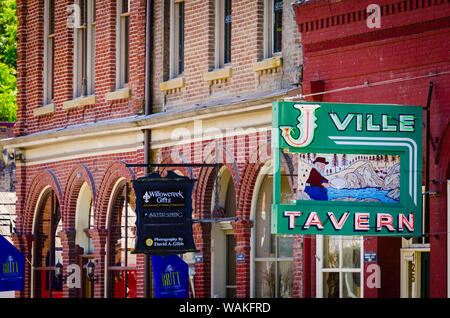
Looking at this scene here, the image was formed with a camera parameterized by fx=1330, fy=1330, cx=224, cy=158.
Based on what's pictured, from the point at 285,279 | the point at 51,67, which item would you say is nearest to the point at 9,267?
the point at 51,67

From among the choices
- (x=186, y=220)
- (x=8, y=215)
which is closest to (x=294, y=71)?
(x=186, y=220)

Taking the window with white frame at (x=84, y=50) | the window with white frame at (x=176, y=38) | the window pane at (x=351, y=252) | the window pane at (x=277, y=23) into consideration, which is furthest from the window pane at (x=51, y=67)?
the window pane at (x=351, y=252)

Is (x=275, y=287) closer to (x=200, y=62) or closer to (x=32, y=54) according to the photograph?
(x=200, y=62)

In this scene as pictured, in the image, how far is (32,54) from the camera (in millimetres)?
28484

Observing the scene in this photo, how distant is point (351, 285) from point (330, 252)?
645mm

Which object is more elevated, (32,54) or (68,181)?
(32,54)

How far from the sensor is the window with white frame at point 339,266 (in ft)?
61.4

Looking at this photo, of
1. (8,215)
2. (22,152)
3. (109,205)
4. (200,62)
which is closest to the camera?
(200,62)

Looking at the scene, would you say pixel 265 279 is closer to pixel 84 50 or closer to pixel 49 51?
pixel 84 50

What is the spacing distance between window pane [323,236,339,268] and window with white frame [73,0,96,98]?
8.82 meters

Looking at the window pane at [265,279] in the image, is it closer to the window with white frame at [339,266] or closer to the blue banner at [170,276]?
the blue banner at [170,276]

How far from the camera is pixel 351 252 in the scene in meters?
18.9

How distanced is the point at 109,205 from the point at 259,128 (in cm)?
545

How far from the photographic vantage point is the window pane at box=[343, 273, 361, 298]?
1870 centimetres
